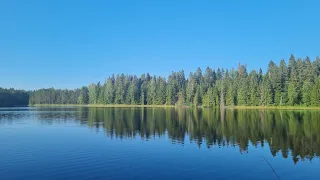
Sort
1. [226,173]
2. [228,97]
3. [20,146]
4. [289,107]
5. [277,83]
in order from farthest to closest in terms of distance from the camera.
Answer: [228,97] → [277,83] → [289,107] → [20,146] → [226,173]

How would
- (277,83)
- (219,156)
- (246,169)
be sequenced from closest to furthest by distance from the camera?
(246,169), (219,156), (277,83)

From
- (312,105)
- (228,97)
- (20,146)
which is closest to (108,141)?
(20,146)

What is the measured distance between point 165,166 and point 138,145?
12.2m

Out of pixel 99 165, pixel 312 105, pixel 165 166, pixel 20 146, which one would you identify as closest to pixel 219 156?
pixel 165 166

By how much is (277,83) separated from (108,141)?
5141 inches

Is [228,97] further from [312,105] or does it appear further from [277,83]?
[312,105]

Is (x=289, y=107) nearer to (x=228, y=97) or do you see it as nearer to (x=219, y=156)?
(x=228, y=97)

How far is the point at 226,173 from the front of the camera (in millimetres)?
24656

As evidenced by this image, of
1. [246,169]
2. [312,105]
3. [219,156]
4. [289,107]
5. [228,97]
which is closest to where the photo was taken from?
[246,169]

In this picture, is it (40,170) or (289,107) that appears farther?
(289,107)

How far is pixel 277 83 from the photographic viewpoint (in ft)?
494

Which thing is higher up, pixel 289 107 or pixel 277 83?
pixel 277 83

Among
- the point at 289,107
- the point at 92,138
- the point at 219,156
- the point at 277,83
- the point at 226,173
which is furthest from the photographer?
the point at 277,83

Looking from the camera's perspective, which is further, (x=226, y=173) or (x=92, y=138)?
(x=92, y=138)
